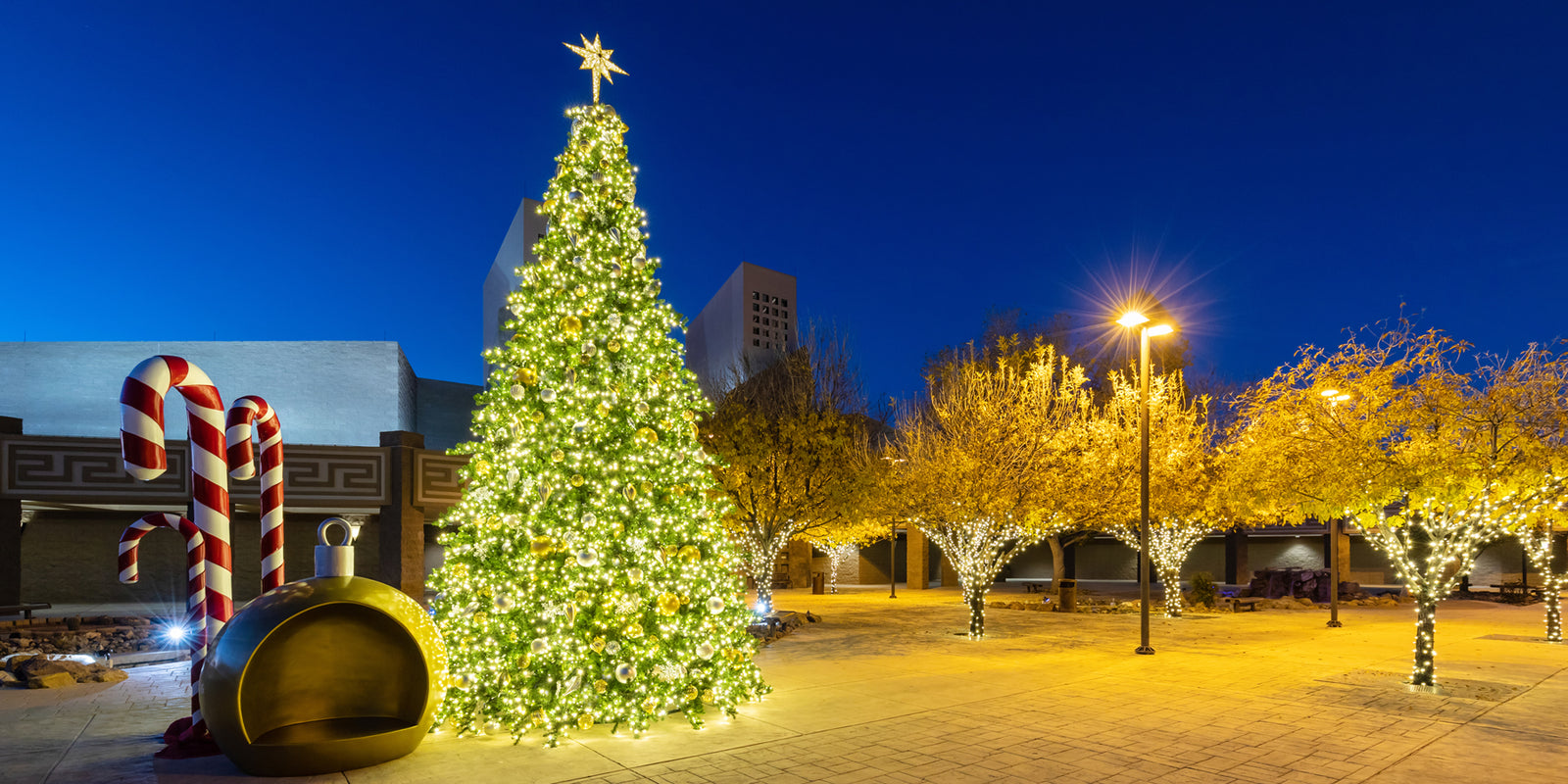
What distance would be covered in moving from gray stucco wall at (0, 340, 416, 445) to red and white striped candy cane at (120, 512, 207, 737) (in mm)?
23547

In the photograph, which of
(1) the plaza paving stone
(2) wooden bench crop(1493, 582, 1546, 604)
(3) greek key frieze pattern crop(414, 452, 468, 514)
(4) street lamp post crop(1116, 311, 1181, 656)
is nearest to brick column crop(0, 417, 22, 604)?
(3) greek key frieze pattern crop(414, 452, 468, 514)

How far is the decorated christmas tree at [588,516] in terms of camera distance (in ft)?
26.3

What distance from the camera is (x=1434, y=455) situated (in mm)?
11078

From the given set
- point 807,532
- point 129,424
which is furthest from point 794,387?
point 129,424

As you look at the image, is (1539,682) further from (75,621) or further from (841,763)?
(75,621)

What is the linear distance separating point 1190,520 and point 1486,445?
362 inches

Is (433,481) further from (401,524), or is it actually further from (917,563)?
(917,563)

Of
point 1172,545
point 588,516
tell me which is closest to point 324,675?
point 588,516

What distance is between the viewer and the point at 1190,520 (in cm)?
2056

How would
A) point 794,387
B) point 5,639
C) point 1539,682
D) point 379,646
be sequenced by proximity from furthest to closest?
point 794,387 < point 5,639 < point 1539,682 < point 379,646

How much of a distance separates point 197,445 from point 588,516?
3.25 metres

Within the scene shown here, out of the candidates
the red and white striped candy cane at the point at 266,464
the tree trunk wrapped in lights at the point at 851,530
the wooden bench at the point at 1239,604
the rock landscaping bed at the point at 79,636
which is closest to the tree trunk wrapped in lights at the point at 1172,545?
the wooden bench at the point at 1239,604

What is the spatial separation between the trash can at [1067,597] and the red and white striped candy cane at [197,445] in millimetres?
20584

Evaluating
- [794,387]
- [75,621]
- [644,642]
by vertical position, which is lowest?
[75,621]
